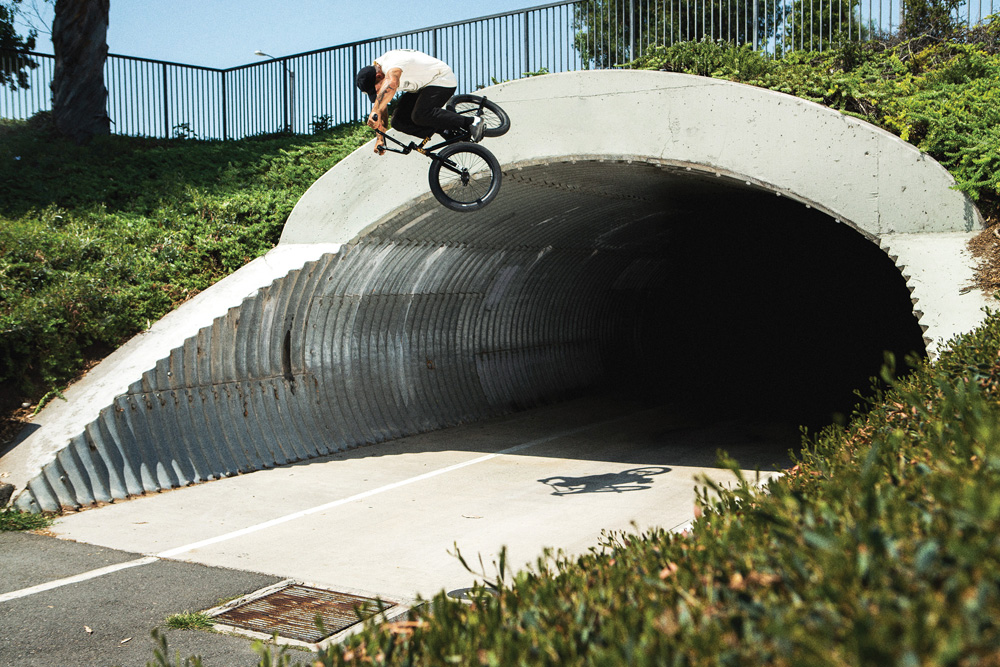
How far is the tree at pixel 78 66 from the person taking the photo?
17.3 m

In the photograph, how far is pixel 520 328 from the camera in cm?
1612

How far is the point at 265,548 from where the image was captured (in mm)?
7477

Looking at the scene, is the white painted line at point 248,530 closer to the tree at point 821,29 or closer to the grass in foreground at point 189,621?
the grass in foreground at point 189,621

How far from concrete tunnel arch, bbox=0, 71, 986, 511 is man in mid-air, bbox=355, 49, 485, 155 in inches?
58.2

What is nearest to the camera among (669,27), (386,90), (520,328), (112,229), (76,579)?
(76,579)

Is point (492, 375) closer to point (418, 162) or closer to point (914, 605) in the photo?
point (418, 162)

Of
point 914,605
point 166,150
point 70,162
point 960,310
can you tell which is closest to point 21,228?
point 70,162

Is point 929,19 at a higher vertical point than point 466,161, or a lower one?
higher

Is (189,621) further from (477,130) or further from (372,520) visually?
(477,130)

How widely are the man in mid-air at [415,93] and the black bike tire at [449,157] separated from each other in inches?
7.6

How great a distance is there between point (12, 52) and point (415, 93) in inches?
548

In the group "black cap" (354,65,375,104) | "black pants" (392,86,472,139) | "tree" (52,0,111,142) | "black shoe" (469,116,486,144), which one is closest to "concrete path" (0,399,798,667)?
"black shoe" (469,116,486,144)

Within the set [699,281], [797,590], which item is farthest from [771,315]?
[797,590]

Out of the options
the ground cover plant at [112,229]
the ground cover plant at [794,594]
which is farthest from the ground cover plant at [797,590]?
the ground cover plant at [112,229]
